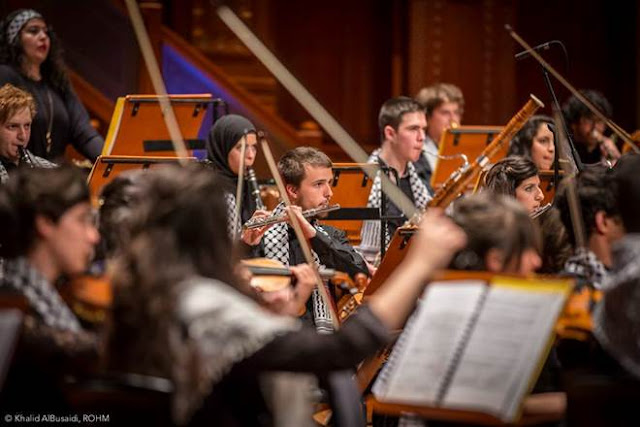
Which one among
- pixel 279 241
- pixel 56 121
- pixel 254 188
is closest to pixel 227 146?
pixel 254 188

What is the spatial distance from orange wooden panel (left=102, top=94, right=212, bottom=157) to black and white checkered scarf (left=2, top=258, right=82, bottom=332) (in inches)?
114

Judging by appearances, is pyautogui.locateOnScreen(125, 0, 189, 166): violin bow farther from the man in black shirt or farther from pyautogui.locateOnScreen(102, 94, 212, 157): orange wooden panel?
the man in black shirt

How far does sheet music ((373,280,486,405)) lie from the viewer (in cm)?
256

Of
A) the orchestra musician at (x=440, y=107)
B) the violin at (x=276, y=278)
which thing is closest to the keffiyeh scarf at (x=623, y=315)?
the violin at (x=276, y=278)

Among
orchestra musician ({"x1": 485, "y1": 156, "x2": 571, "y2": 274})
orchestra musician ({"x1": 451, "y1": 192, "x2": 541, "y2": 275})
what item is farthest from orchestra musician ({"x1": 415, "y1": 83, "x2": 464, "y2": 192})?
orchestra musician ({"x1": 451, "y1": 192, "x2": 541, "y2": 275})

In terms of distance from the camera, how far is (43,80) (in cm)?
576

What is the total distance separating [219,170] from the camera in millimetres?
5223

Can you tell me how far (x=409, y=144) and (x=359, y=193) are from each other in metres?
0.85

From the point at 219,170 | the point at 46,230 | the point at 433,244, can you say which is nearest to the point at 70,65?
the point at 219,170

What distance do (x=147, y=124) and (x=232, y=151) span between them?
67 cm

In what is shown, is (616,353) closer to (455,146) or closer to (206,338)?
(206,338)

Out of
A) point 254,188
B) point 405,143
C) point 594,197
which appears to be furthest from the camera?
point 405,143

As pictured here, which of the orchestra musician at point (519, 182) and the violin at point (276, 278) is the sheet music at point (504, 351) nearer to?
the violin at point (276, 278)

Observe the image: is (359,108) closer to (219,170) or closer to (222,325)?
(219,170)
